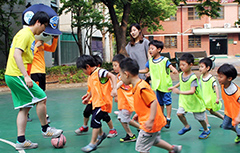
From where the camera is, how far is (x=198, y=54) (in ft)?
72.1

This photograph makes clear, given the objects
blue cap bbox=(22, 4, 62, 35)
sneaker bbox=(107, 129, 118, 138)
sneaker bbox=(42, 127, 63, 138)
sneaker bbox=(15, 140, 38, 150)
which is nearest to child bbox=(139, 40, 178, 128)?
sneaker bbox=(107, 129, 118, 138)

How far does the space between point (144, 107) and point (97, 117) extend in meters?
1.30

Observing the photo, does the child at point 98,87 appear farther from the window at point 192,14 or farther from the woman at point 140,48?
the window at point 192,14

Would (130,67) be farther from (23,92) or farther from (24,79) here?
(23,92)

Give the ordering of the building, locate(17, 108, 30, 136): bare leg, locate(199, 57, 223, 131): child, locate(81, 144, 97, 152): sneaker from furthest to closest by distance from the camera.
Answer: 1. the building
2. locate(199, 57, 223, 131): child
3. locate(17, 108, 30, 136): bare leg
4. locate(81, 144, 97, 152): sneaker

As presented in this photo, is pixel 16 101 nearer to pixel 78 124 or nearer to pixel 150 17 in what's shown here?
pixel 78 124

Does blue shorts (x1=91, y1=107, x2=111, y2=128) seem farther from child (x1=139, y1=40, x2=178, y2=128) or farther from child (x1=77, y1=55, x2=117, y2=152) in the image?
child (x1=139, y1=40, x2=178, y2=128)

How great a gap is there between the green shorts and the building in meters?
37.6

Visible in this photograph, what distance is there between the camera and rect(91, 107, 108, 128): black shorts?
16.2ft

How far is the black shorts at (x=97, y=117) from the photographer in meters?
4.95

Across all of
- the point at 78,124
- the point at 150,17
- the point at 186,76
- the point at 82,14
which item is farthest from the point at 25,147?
the point at 150,17

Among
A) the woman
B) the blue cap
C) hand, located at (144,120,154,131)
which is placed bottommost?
hand, located at (144,120,154,131)

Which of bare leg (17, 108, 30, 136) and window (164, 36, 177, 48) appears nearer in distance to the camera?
bare leg (17, 108, 30, 136)

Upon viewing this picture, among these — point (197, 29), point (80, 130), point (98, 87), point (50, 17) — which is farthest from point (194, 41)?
point (98, 87)
